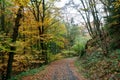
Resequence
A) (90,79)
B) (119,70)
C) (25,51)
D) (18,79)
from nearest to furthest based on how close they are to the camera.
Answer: (119,70) < (90,79) < (18,79) < (25,51)

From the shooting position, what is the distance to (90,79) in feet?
46.8

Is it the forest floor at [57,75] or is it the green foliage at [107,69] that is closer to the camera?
the green foliage at [107,69]

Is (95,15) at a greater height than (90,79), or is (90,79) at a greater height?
(95,15)

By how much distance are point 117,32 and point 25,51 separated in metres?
10.9

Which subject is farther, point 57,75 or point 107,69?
point 57,75

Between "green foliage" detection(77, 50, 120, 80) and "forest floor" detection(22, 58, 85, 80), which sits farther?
"forest floor" detection(22, 58, 85, 80)

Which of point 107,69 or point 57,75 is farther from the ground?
point 107,69

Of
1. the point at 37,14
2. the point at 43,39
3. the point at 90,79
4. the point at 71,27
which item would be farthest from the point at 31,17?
the point at 71,27

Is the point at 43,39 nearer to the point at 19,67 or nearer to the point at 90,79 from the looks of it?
the point at 19,67

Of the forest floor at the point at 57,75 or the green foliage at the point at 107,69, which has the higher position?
the green foliage at the point at 107,69

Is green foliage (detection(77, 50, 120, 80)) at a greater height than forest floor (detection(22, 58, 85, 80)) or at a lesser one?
greater

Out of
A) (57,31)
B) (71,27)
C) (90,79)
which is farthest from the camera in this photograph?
(71,27)

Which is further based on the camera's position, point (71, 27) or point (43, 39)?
point (71, 27)

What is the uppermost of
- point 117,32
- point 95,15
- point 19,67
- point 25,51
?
point 95,15
